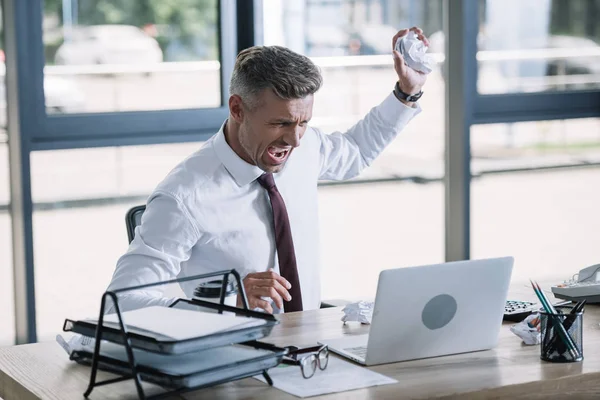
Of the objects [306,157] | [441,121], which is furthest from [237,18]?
[306,157]

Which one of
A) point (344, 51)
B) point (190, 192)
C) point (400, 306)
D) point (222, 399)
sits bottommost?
point (222, 399)

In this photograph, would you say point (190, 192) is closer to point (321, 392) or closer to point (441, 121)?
point (321, 392)

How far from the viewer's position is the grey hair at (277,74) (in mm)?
2348

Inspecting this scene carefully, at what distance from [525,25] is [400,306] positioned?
9.55ft

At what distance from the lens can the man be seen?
234cm

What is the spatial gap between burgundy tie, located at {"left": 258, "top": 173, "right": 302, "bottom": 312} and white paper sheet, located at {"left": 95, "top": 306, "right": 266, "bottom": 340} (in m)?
0.79

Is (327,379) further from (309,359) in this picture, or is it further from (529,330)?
(529,330)

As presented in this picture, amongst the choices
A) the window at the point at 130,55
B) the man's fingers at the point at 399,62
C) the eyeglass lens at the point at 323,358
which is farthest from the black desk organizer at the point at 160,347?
the window at the point at 130,55

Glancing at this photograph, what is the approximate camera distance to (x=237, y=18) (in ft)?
12.8

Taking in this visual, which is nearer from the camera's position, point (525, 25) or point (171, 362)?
point (171, 362)

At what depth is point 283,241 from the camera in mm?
2525

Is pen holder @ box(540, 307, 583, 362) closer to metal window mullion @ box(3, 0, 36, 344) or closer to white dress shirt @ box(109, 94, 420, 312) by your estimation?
white dress shirt @ box(109, 94, 420, 312)

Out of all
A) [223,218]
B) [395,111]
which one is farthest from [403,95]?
[223,218]

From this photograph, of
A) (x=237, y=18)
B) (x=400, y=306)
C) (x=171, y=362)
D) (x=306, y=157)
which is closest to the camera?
(x=171, y=362)
